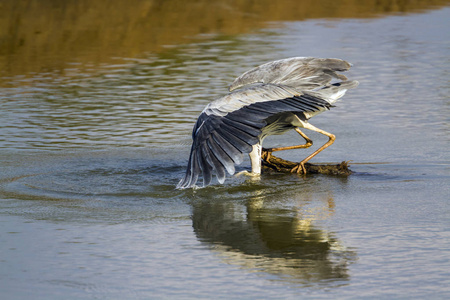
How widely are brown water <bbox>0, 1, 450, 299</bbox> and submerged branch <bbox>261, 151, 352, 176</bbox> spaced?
0.42ft

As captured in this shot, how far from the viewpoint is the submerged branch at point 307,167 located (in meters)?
7.34

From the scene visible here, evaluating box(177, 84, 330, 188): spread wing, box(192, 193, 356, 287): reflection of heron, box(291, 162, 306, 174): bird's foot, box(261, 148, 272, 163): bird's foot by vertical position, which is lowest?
box(192, 193, 356, 287): reflection of heron

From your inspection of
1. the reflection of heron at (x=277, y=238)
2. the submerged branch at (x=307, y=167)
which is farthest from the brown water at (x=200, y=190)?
the submerged branch at (x=307, y=167)

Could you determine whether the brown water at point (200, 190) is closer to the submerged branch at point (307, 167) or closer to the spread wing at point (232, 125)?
the submerged branch at point (307, 167)

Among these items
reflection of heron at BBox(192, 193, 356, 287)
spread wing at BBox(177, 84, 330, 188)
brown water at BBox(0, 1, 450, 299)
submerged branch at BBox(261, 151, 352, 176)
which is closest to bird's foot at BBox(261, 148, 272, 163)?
submerged branch at BBox(261, 151, 352, 176)

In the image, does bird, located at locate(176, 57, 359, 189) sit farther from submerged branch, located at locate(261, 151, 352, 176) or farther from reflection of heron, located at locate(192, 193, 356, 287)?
reflection of heron, located at locate(192, 193, 356, 287)

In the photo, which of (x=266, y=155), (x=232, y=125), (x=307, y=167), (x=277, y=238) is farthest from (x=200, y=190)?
(x=277, y=238)

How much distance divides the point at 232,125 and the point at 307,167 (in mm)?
1450

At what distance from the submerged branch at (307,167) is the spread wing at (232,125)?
28.2 inches

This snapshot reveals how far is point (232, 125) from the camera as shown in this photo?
630 centimetres

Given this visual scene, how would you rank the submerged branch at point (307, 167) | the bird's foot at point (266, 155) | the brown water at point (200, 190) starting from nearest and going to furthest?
the brown water at point (200, 190) < the submerged branch at point (307, 167) < the bird's foot at point (266, 155)

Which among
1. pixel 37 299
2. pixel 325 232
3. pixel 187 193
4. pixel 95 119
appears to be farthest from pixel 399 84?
pixel 37 299

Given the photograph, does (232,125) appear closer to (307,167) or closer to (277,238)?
(277,238)

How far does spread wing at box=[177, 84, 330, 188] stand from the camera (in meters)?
6.03
